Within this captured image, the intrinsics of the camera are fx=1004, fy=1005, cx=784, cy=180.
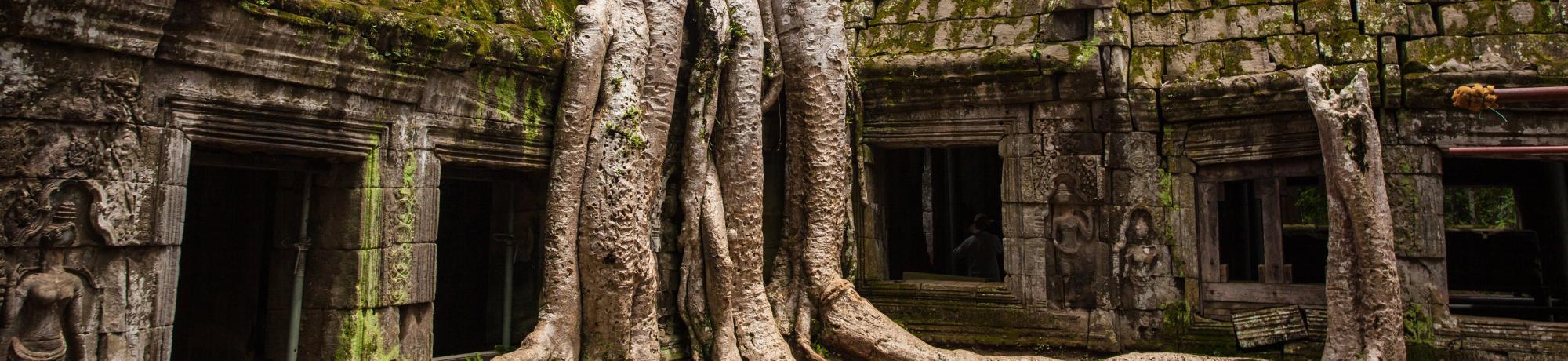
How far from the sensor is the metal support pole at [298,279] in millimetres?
4672

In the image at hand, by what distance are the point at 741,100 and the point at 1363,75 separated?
366cm

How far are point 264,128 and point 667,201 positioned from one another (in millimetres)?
2213

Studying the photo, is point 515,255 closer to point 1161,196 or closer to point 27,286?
point 27,286

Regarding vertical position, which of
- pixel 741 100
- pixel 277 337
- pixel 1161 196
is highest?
pixel 741 100

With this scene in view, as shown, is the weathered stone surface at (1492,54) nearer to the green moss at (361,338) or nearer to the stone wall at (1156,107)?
the stone wall at (1156,107)

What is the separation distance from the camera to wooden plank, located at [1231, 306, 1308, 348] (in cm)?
635

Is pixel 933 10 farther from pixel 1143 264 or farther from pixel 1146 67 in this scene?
pixel 1143 264

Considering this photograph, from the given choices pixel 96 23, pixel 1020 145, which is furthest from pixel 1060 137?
pixel 96 23

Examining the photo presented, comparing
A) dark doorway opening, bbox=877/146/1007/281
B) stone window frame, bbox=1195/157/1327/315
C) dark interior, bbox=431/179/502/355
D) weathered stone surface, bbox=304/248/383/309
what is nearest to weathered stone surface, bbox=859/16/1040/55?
stone window frame, bbox=1195/157/1327/315

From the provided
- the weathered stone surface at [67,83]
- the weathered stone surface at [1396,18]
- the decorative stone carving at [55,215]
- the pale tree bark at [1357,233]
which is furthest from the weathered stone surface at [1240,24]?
the decorative stone carving at [55,215]

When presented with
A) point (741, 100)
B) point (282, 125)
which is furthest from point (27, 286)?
point (741, 100)

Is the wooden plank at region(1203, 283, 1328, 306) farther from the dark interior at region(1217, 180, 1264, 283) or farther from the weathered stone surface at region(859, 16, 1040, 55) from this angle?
the dark interior at region(1217, 180, 1264, 283)

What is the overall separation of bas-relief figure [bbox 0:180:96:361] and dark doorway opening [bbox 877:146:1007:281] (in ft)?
24.5

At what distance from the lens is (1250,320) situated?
21.1ft
